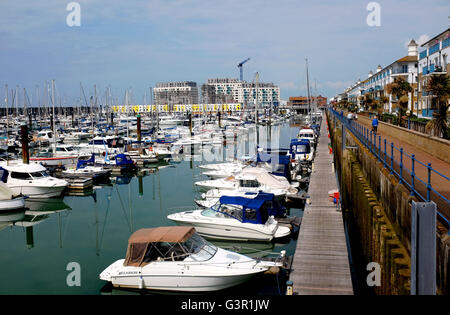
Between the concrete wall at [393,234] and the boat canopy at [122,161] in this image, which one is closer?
the concrete wall at [393,234]

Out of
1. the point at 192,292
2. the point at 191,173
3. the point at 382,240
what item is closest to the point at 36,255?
the point at 192,292

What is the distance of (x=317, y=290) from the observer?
42.2 ft

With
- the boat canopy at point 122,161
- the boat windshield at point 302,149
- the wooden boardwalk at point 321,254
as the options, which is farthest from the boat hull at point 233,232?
the boat canopy at point 122,161

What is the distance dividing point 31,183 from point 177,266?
22.7 m

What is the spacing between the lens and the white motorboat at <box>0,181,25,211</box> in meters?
29.1

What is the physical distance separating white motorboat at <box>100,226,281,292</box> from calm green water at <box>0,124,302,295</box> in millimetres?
774

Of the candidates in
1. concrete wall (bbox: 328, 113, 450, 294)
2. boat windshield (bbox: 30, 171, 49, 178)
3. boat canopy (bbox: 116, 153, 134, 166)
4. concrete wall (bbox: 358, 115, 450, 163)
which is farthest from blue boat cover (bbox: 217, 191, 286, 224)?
boat canopy (bbox: 116, 153, 134, 166)

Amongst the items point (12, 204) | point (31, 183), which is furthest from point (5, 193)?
point (31, 183)

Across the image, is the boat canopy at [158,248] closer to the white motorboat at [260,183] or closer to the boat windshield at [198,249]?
the boat windshield at [198,249]

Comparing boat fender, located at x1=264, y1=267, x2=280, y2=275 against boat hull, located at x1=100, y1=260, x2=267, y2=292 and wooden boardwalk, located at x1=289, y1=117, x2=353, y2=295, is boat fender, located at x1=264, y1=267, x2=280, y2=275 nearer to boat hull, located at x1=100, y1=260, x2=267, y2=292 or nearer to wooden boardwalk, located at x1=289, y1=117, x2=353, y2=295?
boat hull, located at x1=100, y1=260, x2=267, y2=292

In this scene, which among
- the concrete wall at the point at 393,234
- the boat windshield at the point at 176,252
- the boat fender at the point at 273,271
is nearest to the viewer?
the concrete wall at the point at 393,234

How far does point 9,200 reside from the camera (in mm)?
29250

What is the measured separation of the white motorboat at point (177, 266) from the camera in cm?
1557

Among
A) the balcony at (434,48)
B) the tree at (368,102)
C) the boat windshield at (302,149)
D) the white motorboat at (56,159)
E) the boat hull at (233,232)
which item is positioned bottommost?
the boat hull at (233,232)
